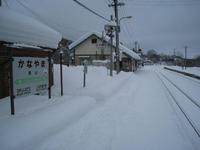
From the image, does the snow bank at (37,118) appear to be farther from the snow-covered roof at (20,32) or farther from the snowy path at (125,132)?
the snow-covered roof at (20,32)

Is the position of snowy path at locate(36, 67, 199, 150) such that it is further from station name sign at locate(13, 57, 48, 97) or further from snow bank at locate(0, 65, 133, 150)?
station name sign at locate(13, 57, 48, 97)

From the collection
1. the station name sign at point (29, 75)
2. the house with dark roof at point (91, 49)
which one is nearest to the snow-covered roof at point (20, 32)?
the station name sign at point (29, 75)

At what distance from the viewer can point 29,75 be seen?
24.3ft

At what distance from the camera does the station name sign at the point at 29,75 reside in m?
6.77

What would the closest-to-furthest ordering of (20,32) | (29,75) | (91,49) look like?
(29,75) < (20,32) < (91,49)

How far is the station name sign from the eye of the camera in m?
6.77

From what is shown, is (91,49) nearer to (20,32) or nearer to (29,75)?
(20,32)

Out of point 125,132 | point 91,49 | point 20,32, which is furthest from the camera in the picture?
point 91,49

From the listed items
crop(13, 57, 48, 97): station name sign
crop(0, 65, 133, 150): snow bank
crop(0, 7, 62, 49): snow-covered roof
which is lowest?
crop(0, 65, 133, 150): snow bank

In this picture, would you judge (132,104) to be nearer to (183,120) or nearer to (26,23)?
(183,120)

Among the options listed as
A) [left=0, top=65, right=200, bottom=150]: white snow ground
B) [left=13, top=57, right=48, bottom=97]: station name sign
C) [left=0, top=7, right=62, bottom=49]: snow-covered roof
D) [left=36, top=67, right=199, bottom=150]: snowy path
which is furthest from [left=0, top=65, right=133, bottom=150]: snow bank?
[left=0, top=7, right=62, bottom=49]: snow-covered roof

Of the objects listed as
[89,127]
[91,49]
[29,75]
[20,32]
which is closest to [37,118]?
[89,127]

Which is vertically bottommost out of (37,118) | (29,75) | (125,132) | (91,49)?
(125,132)

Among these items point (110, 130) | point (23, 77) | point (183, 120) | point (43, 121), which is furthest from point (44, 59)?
point (183, 120)
